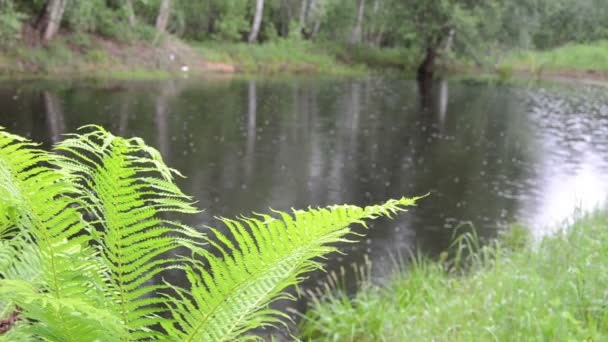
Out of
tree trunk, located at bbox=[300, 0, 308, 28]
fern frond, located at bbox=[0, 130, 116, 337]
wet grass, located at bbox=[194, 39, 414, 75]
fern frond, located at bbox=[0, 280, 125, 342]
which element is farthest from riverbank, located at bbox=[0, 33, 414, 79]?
fern frond, located at bbox=[0, 280, 125, 342]

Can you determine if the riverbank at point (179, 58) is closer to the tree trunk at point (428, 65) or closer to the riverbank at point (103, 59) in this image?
the riverbank at point (103, 59)

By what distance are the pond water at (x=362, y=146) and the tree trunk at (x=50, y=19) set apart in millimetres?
3251

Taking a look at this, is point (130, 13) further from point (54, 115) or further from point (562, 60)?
point (562, 60)

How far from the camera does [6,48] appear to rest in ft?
68.9

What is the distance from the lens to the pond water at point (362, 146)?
8.77 metres

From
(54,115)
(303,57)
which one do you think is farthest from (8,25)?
(303,57)

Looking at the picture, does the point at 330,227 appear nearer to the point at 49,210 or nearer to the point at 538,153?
the point at 49,210

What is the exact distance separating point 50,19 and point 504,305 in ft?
74.2

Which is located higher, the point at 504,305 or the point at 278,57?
the point at 278,57

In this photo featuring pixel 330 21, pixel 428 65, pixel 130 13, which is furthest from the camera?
pixel 330 21

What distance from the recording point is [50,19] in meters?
22.4

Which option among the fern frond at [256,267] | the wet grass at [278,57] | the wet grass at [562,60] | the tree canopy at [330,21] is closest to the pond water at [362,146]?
the fern frond at [256,267]

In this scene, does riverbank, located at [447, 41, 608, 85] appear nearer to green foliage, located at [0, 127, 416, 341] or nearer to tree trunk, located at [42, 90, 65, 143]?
tree trunk, located at [42, 90, 65, 143]

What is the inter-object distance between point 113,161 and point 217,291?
32cm
